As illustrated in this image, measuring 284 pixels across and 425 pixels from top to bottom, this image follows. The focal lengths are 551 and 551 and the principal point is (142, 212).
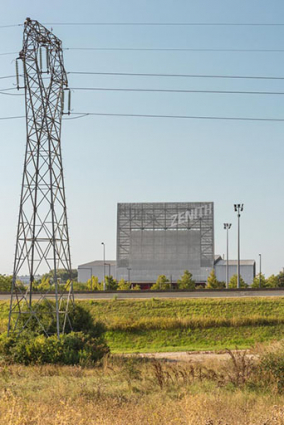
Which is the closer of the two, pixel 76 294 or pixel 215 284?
pixel 76 294

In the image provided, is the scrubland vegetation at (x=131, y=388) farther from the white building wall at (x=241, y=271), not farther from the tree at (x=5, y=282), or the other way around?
the white building wall at (x=241, y=271)

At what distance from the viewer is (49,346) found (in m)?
19.4

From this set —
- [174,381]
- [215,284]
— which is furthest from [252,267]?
[174,381]

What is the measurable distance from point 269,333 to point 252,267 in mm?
72814

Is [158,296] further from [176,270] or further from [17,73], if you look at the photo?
[176,270]

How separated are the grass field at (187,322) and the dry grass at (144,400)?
59.0 feet

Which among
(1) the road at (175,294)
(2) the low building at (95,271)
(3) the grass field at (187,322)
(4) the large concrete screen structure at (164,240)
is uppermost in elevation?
(4) the large concrete screen structure at (164,240)

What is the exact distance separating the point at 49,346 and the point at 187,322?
17.3 m

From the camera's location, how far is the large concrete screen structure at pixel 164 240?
334 ft

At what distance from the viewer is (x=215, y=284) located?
74375mm

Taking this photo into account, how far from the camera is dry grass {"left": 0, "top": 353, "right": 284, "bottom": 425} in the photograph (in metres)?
7.65

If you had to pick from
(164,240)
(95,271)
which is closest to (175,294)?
(164,240)

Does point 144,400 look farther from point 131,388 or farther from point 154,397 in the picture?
point 131,388

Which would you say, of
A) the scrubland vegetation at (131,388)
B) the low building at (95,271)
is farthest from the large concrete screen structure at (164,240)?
the scrubland vegetation at (131,388)
